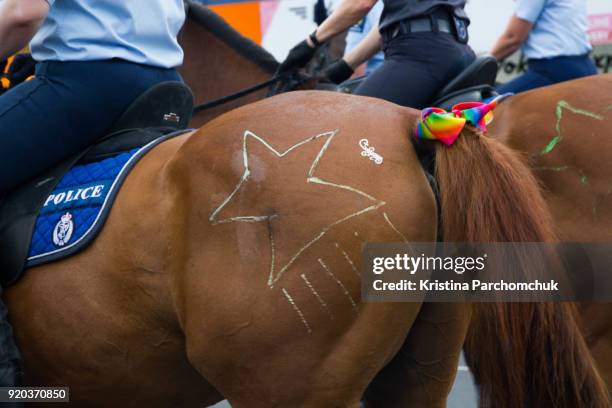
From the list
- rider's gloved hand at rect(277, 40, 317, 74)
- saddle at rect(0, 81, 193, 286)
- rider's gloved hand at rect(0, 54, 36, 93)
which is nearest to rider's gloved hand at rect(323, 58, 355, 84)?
rider's gloved hand at rect(277, 40, 317, 74)

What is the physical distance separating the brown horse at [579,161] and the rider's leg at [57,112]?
66.6 inches

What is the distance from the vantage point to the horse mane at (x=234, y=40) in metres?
4.88

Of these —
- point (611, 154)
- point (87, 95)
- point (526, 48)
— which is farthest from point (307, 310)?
point (526, 48)

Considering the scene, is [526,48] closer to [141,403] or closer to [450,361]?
[450,361]

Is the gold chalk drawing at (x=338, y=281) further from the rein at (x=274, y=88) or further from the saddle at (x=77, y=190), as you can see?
the rein at (x=274, y=88)

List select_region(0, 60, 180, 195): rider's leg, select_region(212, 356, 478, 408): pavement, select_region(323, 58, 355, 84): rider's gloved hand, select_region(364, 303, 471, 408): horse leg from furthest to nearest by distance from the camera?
1. select_region(212, 356, 478, 408): pavement
2. select_region(323, 58, 355, 84): rider's gloved hand
3. select_region(0, 60, 180, 195): rider's leg
4. select_region(364, 303, 471, 408): horse leg

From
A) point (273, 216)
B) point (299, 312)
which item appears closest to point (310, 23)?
point (273, 216)

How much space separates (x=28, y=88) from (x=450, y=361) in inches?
64.9

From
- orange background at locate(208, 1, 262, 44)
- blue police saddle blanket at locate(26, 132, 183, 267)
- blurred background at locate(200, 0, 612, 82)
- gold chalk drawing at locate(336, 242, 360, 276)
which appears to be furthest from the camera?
orange background at locate(208, 1, 262, 44)

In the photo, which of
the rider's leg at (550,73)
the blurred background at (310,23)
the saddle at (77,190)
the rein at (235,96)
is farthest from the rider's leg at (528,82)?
the blurred background at (310,23)

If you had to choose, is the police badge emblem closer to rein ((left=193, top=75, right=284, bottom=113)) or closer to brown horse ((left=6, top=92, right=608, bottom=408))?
brown horse ((left=6, top=92, right=608, bottom=408))

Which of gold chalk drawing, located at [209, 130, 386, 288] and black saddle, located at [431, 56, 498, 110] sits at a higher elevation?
gold chalk drawing, located at [209, 130, 386, 288]

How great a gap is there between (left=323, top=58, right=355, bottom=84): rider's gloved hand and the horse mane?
31 centimetres

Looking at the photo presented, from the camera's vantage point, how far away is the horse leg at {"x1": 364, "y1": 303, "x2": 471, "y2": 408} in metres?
2.46
